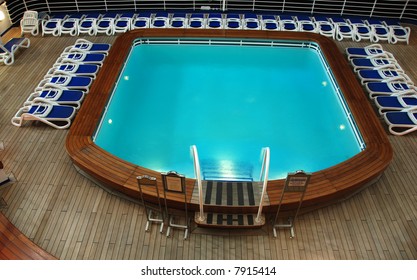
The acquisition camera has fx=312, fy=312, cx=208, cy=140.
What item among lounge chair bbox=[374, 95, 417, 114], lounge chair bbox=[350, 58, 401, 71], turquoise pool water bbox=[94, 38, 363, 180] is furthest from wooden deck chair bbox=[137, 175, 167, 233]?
lounge chair bbox=[350, 58, 401, 71]

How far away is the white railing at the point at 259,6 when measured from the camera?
9.33 metres

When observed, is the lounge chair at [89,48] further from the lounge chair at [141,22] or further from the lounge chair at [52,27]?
the lounge chair at [141,22]

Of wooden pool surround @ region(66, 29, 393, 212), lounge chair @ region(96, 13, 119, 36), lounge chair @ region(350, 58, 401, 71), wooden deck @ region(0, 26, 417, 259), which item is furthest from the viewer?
lounge chair @ region(96, 13, 119, 36)

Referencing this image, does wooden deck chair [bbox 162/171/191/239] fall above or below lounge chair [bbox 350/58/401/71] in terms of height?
below

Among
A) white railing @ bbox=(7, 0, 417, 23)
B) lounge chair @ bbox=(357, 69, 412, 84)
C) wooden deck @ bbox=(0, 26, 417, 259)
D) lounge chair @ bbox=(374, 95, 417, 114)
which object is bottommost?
wooden deck @ bbox=(0, 26, 417, 259)

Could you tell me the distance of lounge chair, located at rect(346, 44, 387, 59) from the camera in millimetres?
6978

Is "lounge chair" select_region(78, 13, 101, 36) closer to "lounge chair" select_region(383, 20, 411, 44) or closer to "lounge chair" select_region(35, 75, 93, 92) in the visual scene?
"lounge chair" select_region(35, 75, 93, 92)

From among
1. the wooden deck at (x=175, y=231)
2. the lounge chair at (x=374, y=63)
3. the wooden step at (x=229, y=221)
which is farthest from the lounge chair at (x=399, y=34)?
the wooden step at (x=229, y=221)

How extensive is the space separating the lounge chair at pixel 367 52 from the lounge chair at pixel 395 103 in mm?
1589

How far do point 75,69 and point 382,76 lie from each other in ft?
20.6

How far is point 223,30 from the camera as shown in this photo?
7773mm

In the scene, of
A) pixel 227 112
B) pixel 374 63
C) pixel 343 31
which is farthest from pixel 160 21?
pixel 374 63

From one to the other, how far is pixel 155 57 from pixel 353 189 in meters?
5.51

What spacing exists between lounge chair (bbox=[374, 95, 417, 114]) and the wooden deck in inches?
38.1
